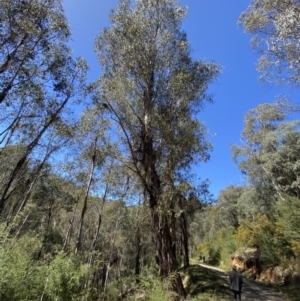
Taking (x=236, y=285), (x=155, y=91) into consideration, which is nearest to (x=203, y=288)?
(x=236, y=285)

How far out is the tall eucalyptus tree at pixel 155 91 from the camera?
9.62 m

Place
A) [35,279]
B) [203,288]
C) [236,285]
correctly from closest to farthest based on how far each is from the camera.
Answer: [35,279] < [236,285] < [203,288]

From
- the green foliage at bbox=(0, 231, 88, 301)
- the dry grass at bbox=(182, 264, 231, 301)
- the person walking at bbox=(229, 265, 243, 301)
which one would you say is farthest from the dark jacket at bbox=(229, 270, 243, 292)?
the green foliage at bbox=(0, 231, 88, 301)

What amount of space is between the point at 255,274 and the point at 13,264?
16632 mm

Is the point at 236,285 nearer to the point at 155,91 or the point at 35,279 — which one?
the point at 35,279

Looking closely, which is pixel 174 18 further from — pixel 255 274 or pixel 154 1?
pixel 255 274

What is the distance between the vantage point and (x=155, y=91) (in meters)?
10.4

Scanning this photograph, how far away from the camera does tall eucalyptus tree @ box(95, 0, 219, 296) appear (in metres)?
9.62

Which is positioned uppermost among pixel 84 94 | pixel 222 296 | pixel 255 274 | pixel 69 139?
pixel 84 94

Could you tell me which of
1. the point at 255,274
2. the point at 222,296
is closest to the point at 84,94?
the point at 222,296

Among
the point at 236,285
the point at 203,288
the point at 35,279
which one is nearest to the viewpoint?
the point at 35,279

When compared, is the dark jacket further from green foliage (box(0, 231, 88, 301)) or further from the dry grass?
green foliage (box(0, 231, 88, 301))

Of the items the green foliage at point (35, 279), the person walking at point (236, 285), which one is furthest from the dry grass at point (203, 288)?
the green foliage at point (35, 279)

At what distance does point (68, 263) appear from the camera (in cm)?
596
